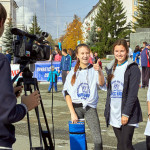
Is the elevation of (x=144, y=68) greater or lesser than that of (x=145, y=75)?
greater

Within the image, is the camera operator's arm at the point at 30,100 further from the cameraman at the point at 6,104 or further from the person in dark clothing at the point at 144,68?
the person in dark clothing at the point at 144,68

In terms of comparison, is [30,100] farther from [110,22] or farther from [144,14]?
[110,22]

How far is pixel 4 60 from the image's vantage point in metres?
1.79

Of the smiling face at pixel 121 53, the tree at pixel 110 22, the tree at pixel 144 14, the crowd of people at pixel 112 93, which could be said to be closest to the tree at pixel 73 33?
the tree at pixel 110 22

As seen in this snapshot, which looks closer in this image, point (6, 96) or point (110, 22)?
point (6, 96)

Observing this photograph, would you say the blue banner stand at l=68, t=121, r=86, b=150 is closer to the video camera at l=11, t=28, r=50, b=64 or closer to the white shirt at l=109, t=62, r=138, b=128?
the white shirt at l=109, t=62, r=138, b=128

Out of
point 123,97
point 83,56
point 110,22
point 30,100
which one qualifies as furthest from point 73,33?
point 30,100

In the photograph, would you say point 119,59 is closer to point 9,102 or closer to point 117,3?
point 9,102

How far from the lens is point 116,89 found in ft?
12.7

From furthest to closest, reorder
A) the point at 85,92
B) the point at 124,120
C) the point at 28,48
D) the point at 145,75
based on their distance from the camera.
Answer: the point at 145,75 < the point at 85,92 < the point at 124,120 < the point at 28,48

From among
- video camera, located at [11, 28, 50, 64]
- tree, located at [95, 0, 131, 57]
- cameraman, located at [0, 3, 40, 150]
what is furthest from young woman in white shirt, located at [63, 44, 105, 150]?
tree, located at [95, 0, 131, 57]

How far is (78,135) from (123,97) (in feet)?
2.42

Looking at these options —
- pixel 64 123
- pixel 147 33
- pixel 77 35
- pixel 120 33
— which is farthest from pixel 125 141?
pixel 77 35

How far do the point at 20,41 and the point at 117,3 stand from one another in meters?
66.7
